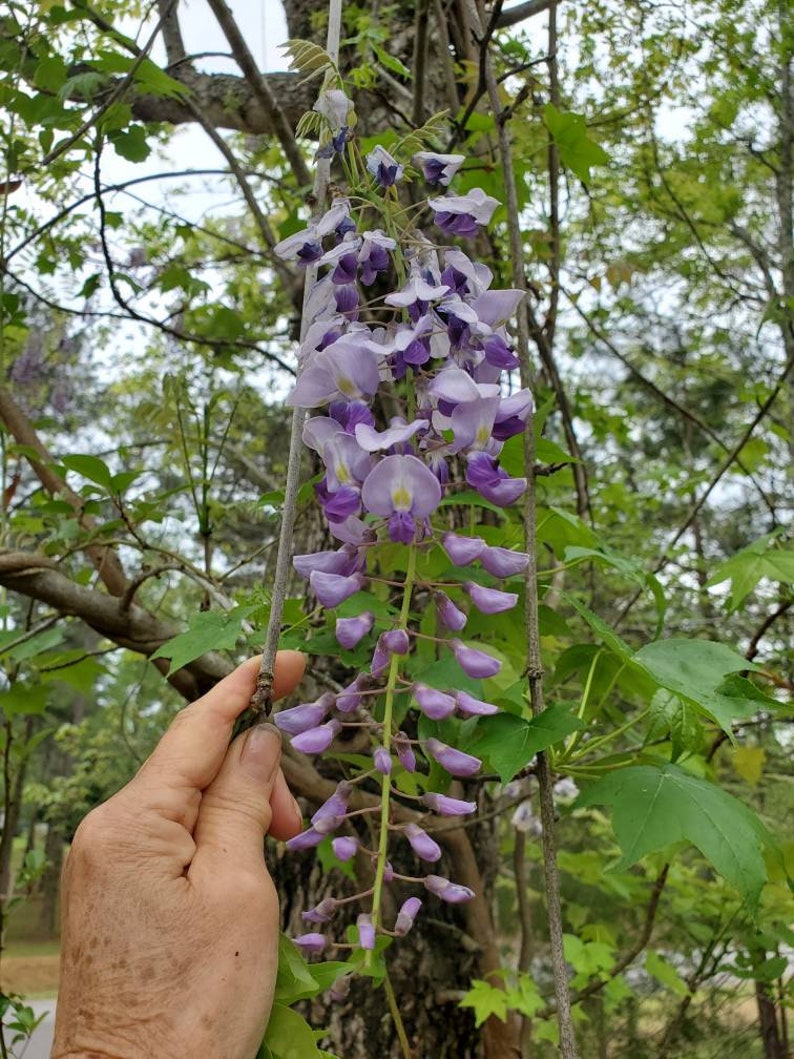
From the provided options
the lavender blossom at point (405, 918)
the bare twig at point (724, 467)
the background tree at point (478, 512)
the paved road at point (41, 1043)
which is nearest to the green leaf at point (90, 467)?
the background tree at point (478, 512)

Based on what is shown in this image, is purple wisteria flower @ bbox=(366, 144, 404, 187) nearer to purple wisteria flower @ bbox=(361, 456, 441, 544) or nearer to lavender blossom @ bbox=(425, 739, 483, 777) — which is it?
purple wisteria flower @ bbox=(361, 456, 441, 544)

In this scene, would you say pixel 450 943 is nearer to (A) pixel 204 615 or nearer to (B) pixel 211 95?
(A) pixel 204 615

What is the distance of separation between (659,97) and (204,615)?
136 inches

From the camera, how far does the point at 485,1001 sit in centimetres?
207

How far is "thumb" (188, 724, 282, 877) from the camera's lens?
Answer: 0.86 meters

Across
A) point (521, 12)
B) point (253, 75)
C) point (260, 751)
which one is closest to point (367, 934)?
point (260, 751)

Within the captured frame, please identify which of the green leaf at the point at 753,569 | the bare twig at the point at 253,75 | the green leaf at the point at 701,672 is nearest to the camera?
the green leaf at the point at 701,672

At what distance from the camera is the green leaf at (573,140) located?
1635 millimetres

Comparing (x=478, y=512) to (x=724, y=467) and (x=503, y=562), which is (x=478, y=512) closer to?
(x=724, y=467)

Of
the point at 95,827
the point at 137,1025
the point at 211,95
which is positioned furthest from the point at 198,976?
the point at 211,95

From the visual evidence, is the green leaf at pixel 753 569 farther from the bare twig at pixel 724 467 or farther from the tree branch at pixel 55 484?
the tree branch at pixel 55 484

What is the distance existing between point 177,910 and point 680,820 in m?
0.54

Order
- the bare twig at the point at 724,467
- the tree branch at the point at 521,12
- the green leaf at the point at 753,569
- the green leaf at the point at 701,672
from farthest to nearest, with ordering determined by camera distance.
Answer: the tree branch at the point at 521,12
the bare twig at the point at 724,467
the green leaf at the point at 753,569
the green leaf at the point at 701,672

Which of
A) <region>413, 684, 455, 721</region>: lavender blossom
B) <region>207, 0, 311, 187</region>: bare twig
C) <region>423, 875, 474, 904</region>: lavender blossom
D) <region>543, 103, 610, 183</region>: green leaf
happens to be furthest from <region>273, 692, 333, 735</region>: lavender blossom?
<region>207, 0, 311, 187</region>: bare twig
